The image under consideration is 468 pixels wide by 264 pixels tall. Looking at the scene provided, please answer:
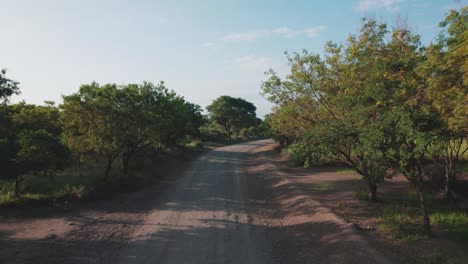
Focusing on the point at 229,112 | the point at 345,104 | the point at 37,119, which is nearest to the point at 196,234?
the point at 345,104

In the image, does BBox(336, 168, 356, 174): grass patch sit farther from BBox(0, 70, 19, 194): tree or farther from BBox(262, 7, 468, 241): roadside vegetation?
BBox(0, 70, 19, 194): tree

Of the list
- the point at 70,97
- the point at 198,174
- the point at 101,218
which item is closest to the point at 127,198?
the point at 101,218

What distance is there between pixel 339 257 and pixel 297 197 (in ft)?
21.2

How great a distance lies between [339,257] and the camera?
23.9 ft

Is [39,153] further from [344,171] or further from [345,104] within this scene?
[344,171]

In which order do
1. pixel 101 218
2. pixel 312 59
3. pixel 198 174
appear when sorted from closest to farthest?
pixel 101 218 < pixel 312 59 < pixel 198 174

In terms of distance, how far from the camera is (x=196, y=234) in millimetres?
9414

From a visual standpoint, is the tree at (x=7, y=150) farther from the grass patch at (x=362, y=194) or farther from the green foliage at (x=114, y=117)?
the grass patch at (x=362, y=194)

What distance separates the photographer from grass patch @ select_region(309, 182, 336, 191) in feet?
51.6

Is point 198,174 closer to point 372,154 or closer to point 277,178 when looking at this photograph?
point 277,178

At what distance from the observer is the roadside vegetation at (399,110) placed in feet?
24.5

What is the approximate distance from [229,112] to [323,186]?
49.2 meters

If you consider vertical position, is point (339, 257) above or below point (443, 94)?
below

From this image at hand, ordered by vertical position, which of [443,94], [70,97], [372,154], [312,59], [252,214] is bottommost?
[252,214]
